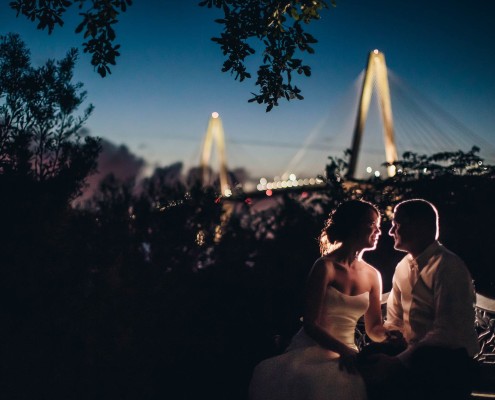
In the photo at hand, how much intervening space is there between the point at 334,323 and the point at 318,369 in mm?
356

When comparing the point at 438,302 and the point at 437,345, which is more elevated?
the point at 438,302

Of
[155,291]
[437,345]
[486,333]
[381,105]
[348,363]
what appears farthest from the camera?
[381,105]

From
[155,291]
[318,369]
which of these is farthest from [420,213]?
[155,291]

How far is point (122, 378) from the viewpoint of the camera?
3311mm

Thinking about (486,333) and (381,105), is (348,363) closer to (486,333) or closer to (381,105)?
(486,333)

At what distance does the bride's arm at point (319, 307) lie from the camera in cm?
283

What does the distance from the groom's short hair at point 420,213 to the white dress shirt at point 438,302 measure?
0.43 ft

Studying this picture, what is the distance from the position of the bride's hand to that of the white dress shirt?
26 centimetres

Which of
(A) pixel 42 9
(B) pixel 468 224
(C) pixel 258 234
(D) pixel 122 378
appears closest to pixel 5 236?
(D) pixel 122 378

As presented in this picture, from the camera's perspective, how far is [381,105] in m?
19.2

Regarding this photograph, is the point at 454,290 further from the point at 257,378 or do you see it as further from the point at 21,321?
the point at 21,321

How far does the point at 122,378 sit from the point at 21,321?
757 millimetres

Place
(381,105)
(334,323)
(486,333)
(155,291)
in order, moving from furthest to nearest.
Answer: (381,105) < (486,333) < (155,291) < (334,323)

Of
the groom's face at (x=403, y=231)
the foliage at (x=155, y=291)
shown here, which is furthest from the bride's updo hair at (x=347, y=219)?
the foliage at (x=155, y=291)
